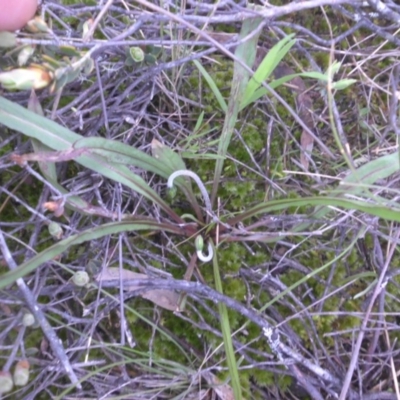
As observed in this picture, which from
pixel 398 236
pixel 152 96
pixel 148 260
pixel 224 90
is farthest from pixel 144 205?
pixel 398 236

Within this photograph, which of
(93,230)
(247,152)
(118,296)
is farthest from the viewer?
(247,152)

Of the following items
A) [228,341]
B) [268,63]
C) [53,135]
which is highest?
[268,63]

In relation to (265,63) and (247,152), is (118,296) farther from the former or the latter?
(265,63)

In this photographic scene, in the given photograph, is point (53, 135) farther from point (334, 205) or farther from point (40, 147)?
point (334, 205)

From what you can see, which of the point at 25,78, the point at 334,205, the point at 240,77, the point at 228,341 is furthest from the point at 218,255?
the point at 25,78

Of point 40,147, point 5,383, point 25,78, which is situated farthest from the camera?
point 40,147

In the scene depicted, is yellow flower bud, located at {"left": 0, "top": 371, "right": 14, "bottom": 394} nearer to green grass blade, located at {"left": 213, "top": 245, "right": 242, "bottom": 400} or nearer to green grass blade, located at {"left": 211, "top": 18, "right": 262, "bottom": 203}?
green grass blade, located at {"left": 213, "top": 245, "right": 242, "bottom": 400}

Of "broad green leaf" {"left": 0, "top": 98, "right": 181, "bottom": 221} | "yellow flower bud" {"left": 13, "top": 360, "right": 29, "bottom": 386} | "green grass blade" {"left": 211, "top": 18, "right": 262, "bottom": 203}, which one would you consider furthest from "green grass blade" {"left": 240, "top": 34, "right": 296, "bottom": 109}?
"yellow flower bud" {"left": 13, "top": 360, "right": 29, "bottom": 386}
